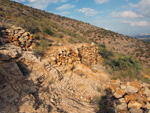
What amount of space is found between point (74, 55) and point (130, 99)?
12.5ft

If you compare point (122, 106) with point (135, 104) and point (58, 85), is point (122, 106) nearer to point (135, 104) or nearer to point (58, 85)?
point (135, 104)

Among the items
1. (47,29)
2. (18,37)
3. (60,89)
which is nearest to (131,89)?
(60,89)

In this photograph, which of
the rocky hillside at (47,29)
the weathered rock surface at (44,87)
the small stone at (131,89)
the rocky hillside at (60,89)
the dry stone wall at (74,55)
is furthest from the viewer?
the rocky hillside at (47,29)

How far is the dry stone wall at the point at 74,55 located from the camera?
5.43 m

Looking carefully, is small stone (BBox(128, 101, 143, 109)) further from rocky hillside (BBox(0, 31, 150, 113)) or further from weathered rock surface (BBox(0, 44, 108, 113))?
weathered rock surface (BBox(0, 44, 108, 113))

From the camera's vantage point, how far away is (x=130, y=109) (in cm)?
304

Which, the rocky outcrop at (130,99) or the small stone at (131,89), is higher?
the small stone at (131,89)

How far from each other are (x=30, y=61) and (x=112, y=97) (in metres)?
4.01

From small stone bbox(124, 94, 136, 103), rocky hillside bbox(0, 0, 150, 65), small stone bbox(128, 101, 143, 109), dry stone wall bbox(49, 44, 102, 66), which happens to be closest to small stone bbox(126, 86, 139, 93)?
small stone bbox(124, 94, 136, 103)

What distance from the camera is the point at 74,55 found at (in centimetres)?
613

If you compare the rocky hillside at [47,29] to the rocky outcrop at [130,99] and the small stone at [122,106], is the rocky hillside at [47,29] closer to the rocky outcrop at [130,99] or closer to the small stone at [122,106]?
the rocky outcrop at [130,99]

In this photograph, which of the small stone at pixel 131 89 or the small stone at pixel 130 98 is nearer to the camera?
the small stone at pixel 130 98

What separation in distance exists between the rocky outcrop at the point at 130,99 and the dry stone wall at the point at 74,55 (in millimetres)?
2835

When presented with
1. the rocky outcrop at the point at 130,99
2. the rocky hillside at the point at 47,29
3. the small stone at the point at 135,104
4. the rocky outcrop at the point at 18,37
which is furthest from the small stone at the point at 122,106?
the rocky hillside at the point at 47,29
